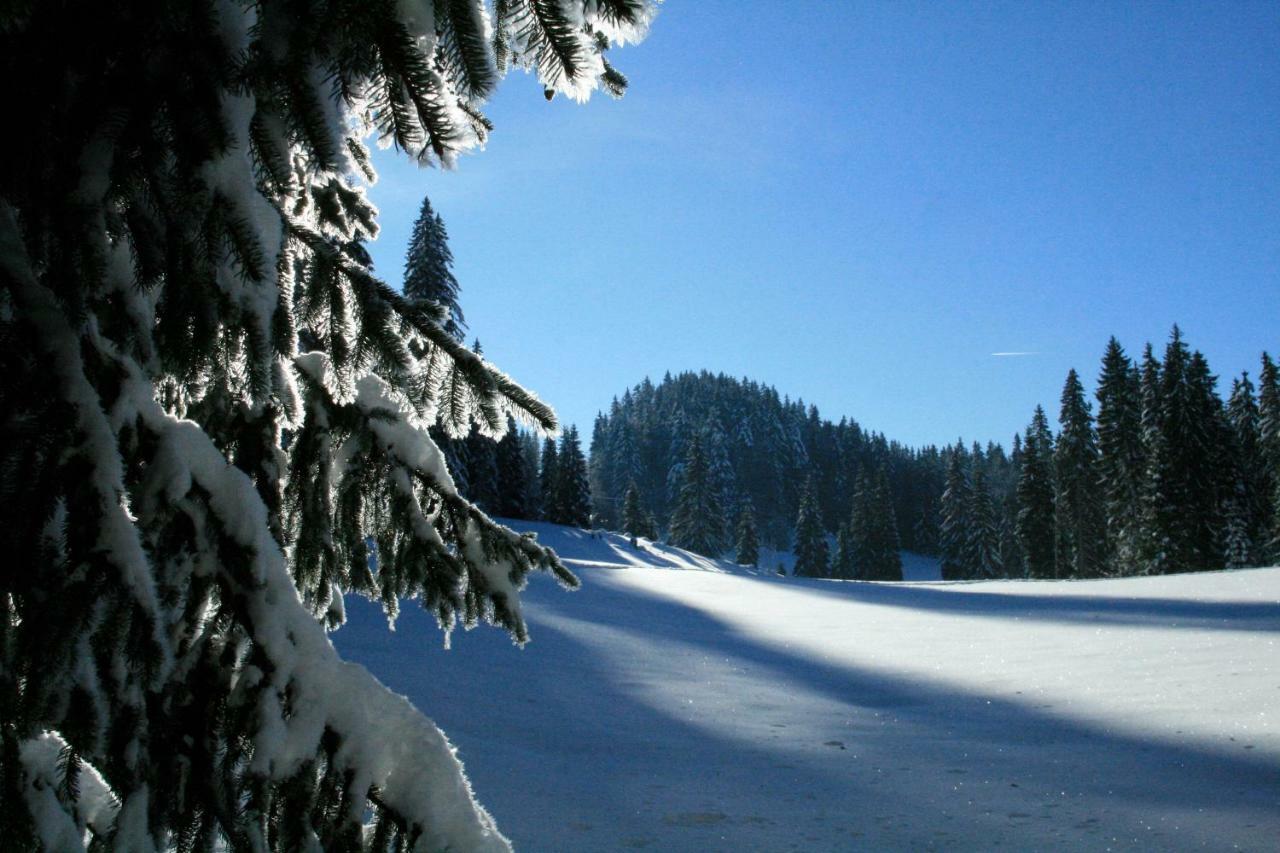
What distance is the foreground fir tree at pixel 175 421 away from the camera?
4.75 ft

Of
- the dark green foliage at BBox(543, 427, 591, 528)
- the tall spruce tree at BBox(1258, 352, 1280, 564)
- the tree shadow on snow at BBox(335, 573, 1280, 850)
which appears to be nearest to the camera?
the tree shadow on snow at BBox(335, 573, 1280, 850)

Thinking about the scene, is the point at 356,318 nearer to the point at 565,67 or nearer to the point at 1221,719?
the point at 565,67

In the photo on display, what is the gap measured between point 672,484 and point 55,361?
92536mm

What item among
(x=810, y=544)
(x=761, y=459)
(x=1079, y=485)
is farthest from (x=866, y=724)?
(x=761, y=459)

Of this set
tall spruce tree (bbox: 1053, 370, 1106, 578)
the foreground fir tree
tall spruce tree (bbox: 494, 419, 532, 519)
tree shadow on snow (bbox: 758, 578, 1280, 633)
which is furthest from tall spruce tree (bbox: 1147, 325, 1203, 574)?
the foreground fir tree

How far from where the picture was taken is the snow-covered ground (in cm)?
432

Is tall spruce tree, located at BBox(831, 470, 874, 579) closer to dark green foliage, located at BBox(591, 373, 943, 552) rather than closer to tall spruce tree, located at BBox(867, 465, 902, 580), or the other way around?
tall spruce tree, located at BBox(867, 465, 902, 580)

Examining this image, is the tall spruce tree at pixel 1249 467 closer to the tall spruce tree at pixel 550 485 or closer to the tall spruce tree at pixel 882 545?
the tall spruce tree at pixel 882 545

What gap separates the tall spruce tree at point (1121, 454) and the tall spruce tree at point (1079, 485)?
1.19m

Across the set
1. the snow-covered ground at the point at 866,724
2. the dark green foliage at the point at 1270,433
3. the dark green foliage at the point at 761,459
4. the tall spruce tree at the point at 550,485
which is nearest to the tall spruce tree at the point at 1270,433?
the dark green foliage at the point at 1270,433

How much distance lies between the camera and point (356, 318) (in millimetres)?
2213

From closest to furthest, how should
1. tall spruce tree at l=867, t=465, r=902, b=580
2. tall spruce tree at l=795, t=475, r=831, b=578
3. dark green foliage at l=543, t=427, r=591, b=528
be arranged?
dark green foliage at l=543, t=427, r=591, b=528, tall spruce tree at l=867, t=465, r=902, b=580, tall spruce tree at l=795, t=475, r=831, b=578

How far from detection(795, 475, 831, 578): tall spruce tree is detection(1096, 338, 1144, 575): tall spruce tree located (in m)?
25.3

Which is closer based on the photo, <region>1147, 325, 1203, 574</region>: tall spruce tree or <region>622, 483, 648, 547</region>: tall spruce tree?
<region>1147, 325, 1203, 574</region>: tall spruce tree
